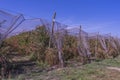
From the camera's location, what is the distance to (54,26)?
13.5 meters

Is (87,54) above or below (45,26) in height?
below

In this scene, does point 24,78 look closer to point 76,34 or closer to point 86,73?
point 86,73

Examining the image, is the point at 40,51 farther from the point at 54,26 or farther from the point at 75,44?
the point at 75,44

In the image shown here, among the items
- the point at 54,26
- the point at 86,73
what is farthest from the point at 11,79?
the point at 54,26

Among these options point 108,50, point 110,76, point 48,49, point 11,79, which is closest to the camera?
point 11,79

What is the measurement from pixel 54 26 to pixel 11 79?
5408mm

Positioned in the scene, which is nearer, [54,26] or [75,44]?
[54,26]

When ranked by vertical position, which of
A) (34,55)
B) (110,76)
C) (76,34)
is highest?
(76,34)

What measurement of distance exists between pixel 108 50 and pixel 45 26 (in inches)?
344

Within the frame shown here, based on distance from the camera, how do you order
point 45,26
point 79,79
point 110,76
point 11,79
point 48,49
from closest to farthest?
1. point 11,79
2. point 79,79
3. point 110,76
4. point 48,49
5. point 45,26

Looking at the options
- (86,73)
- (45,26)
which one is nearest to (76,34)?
(45,26)

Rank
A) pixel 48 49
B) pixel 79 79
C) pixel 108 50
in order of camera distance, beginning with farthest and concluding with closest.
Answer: pixel 108 50 < pixel 48 49 < pixel 79 79

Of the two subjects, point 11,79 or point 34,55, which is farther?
point 34,55

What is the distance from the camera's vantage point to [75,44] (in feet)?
54.4
